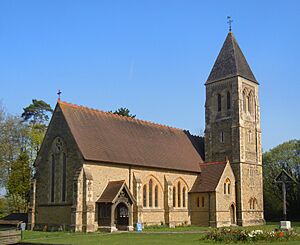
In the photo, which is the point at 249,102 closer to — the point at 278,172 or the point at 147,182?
the point at 147,182

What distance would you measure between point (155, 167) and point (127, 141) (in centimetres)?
373

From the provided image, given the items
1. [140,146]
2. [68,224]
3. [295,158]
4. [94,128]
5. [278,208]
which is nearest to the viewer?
[68,224]

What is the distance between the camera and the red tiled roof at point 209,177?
44.8 metres

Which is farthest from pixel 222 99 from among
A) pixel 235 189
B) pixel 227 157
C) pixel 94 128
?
pixel 94 128

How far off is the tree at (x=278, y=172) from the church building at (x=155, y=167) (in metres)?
13.9

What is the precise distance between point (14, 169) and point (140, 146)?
1801cm

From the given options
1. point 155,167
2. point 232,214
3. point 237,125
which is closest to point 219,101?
point 237,125

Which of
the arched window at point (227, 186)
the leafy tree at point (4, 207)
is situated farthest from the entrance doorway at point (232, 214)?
the leafy tree at point (4, 207)

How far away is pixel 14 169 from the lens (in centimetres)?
5231

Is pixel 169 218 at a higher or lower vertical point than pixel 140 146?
lower

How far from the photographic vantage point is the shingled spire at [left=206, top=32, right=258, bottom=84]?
165 feet

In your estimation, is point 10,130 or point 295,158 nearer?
point 10,130

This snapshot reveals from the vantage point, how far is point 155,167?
139 feet

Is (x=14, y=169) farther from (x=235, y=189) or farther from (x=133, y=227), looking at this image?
(x=235, y=189)
